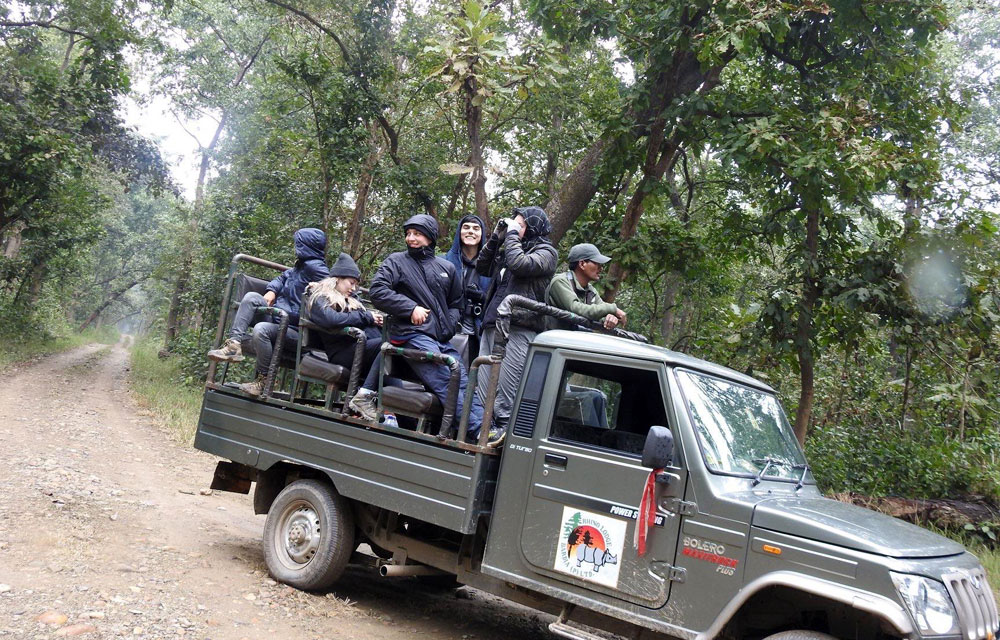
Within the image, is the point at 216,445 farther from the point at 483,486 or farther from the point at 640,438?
the point at 640,438

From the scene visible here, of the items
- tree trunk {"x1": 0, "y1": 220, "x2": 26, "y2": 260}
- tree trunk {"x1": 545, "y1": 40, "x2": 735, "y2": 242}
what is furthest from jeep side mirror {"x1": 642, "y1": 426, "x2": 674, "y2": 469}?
tree trunk {"x1": 0, "y1": 220, "x2": 26, "y2": 260}

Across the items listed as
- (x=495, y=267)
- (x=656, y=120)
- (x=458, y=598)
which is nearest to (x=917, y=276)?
(x=656, y=120)

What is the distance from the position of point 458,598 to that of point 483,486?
2.19 metres

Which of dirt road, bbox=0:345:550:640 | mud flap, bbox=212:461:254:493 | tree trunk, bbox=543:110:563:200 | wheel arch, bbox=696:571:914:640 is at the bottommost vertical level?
dirt road, bbox=0:345:550:640

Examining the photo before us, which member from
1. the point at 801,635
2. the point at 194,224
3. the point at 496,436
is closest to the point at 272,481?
the point at 496,436

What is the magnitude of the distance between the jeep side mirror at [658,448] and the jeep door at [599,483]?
22cm

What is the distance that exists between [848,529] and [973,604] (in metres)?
0.64

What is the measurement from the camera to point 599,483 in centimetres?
420

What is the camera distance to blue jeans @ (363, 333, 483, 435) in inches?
193

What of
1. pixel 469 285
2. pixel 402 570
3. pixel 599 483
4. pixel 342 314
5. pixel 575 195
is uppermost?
pixel 575 195

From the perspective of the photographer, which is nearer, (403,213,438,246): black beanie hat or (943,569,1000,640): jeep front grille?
(943,569,1000,640): jeep front grille

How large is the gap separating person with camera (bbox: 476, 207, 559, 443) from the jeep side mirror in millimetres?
1129

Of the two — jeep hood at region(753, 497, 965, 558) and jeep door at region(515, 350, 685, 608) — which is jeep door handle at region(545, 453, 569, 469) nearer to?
jeep door at region(515, 350, 685, 608)

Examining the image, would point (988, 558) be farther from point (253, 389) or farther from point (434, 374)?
point (253, 389)
